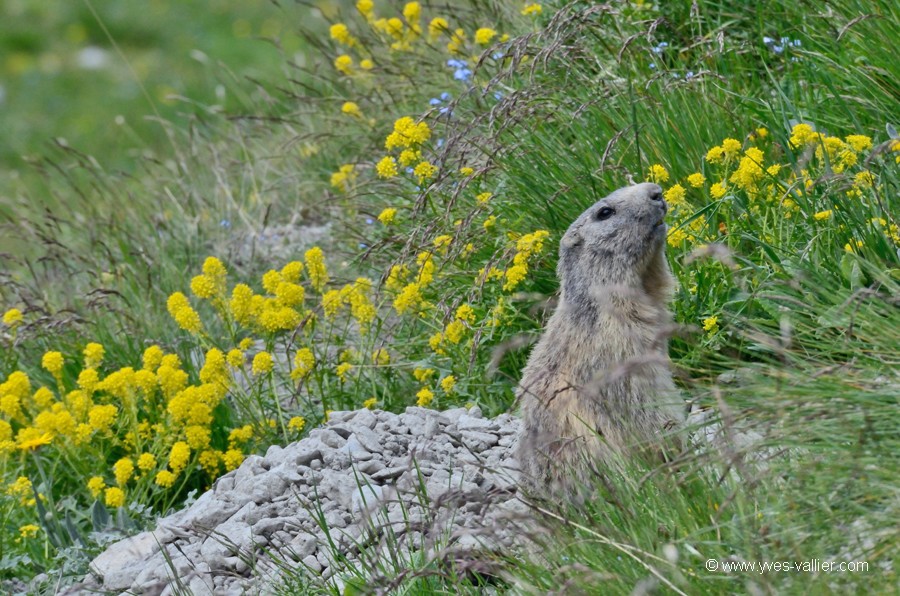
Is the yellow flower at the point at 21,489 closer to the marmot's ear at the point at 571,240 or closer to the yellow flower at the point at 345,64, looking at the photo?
the marmot's ear at the point at 571,240

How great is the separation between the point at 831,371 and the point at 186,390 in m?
3.24

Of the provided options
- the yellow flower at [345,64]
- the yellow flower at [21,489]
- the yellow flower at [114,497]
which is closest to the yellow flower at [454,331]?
the yellow flower at [114,497]

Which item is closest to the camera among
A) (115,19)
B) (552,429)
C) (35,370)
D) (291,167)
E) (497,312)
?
(552,429)

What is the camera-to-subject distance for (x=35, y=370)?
682 cm

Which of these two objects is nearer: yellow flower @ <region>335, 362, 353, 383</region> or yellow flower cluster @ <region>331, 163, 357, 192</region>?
yellow flower @ <region>335, 362, 353, 383</region>

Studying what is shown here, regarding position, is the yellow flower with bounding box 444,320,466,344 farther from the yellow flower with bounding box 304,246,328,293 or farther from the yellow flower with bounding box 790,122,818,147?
the yellow flower with bounding box 790,122,818,147

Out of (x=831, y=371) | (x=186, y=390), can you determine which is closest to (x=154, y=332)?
(x=186, y=390)

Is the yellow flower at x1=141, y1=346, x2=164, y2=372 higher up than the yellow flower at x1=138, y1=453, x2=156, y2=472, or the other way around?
the yellow flower at x1=141, y1=346, x2=164, y2=372

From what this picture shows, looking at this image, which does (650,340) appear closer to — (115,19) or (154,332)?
(154,332)

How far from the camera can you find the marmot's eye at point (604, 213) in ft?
16.3

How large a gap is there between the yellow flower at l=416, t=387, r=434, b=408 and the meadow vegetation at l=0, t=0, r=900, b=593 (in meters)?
0.01

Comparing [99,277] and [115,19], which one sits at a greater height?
[115,19]

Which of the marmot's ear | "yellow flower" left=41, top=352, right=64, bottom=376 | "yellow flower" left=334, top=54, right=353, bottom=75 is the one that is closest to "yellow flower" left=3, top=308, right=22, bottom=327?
"yellow flower" left=41, top=352, right=64, bottom=376

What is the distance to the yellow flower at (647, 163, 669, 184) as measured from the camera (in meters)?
5.48
